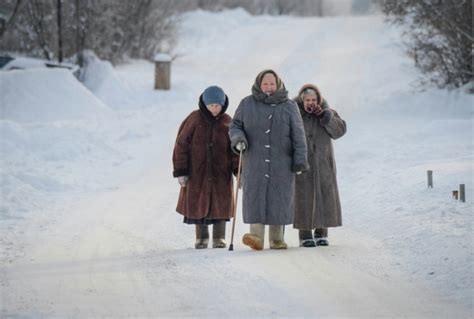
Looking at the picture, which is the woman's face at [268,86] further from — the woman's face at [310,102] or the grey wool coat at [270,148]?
the woman's face at [310,102]

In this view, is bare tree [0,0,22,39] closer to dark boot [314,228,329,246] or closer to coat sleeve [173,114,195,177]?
coat sleeve [173,114,195,177]

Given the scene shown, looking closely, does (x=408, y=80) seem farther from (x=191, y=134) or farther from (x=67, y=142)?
(x=191, y=134)

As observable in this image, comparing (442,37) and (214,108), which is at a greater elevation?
(442,37)

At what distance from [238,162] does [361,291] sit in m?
2.74

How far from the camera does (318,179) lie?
30.2ft

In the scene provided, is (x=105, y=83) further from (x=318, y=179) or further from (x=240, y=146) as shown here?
(x=240, y=146)

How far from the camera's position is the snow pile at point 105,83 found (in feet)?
75.4

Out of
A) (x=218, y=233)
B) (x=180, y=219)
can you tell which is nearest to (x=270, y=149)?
(x=218, y=233)

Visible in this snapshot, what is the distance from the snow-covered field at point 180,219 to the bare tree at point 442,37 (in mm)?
541

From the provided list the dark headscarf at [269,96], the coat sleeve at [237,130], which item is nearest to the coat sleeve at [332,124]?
the dark headscarf at [269,96]

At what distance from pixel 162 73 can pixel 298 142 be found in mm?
15881

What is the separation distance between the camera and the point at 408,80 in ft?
76.6

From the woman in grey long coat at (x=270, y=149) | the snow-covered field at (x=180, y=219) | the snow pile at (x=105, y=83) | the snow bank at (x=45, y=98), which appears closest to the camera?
the snow-covered field at (x=180, y=219)

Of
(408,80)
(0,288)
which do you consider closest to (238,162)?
(0,288)
